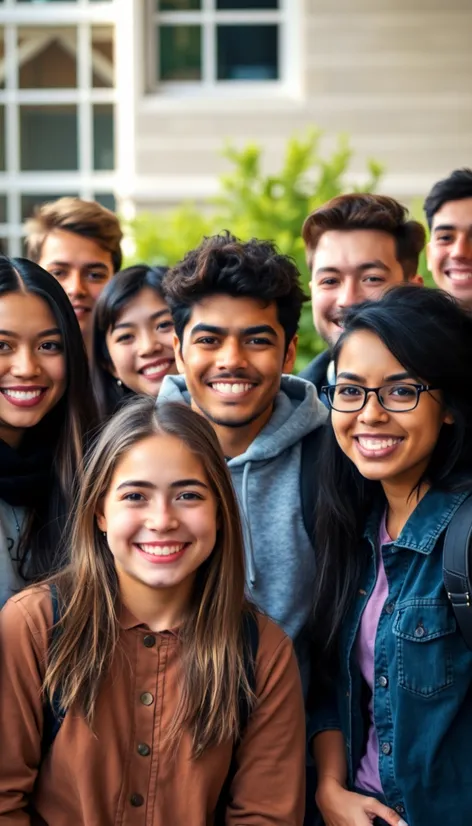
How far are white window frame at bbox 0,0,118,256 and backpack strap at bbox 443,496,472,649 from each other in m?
7.47

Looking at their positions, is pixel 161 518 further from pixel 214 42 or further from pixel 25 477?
pixel 214 42

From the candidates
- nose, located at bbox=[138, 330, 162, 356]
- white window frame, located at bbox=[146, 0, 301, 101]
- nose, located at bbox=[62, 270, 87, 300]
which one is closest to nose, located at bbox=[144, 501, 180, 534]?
nose, located at bbox=[138, 330, 162, 356]

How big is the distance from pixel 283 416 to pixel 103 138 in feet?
23.3

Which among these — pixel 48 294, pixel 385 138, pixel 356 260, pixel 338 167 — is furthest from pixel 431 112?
pixel 48 294

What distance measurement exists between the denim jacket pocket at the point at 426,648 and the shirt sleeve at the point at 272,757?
0.99 feet

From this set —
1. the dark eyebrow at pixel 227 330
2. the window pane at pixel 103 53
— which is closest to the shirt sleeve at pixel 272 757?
the dark eyebrow at pixel 227 330

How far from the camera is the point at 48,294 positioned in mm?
3322

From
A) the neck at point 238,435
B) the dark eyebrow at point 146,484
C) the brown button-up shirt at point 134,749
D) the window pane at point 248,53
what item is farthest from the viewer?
the window pane at point 248,53

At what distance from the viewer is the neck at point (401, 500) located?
2908 millimetres

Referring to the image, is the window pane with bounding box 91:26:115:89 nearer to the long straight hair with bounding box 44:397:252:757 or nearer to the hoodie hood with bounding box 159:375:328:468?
the hoodie hood with bounding box 159:375:328:468

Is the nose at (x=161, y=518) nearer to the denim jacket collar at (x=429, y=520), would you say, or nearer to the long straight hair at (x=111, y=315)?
the denim jacket collar at (x=429, y=520)

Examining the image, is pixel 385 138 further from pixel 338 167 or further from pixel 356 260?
pixel 356 260

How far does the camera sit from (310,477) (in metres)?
3.28

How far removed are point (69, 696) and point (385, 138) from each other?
285 inches
